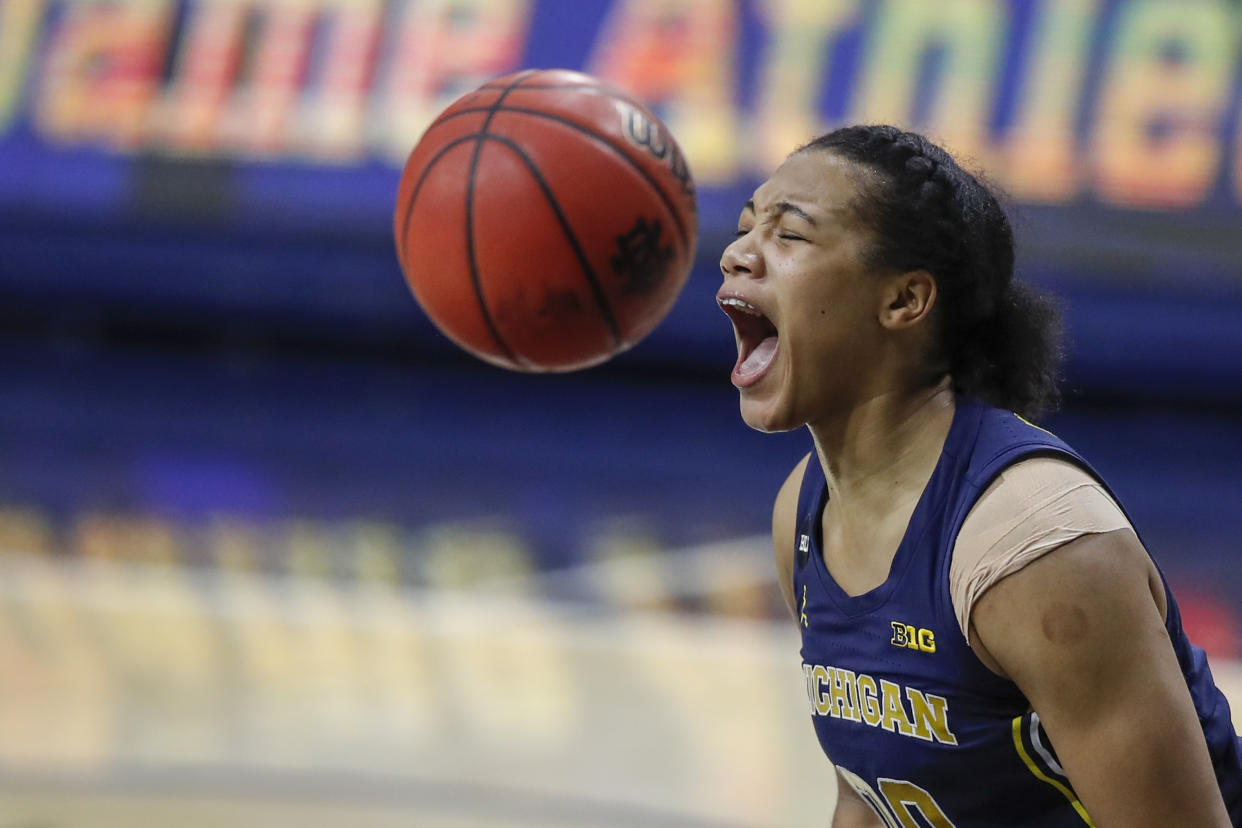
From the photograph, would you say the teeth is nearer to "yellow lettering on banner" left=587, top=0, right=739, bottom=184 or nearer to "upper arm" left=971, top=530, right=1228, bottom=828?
"upper arm" left=971, top=530, right=1228, bottom=828

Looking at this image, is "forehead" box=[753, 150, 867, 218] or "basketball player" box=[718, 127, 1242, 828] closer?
"basketball player" box=[718, 127, 1242, 828]

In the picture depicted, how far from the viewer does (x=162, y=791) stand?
3406mm

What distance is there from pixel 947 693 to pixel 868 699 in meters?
0.13

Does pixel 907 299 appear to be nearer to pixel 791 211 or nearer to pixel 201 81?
pixel 791 211

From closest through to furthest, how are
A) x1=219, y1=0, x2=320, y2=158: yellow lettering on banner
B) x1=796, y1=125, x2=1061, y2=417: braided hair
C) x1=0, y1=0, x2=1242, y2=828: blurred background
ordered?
x1=796, y1=125, x2=1061, y2=417: braided hair → x1=0, y1=0, x2=1242, y2=828: blurred background → x1=219, y1=0, x2=320, y2=158: yellow lettering on banner

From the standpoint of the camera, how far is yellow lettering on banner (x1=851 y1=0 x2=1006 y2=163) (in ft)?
28.2

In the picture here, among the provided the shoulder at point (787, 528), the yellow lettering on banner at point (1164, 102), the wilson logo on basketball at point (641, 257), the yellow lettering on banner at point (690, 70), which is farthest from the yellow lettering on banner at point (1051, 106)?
the shoulder at point (787, 528)

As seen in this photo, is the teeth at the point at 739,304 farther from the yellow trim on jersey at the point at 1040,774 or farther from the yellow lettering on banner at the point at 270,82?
the yellow lettering on banner at the point at 270,82

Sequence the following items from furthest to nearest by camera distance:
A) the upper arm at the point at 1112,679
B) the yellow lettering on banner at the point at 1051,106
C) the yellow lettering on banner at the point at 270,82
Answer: the yellow lettering on banner at the point at 270,82, the yellow lettering on banner at the point at 1051,106, the upper arm at the point at 1112,679

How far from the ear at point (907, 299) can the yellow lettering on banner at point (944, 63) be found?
23.0 ft

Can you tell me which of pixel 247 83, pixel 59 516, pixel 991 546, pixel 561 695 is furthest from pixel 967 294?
pixel 247 83

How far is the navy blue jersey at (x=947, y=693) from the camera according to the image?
5.35 ft

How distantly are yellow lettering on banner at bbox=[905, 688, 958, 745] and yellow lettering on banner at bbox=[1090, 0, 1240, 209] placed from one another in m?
7.34

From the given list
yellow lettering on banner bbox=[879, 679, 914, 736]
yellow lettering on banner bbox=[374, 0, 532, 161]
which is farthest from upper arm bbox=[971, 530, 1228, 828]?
yellow lettering on banner bbox=[374, 0, 532, 161]
